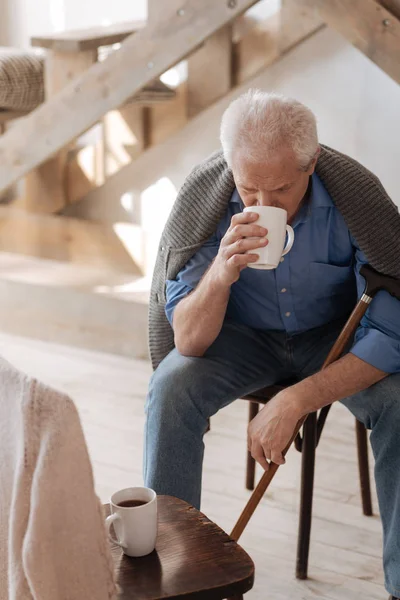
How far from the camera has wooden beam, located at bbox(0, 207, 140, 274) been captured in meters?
3.86

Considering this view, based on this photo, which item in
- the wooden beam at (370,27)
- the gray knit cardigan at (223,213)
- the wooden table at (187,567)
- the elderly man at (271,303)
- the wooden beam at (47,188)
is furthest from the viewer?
the wooden beam at (47,188)

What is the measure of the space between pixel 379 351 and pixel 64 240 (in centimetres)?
256

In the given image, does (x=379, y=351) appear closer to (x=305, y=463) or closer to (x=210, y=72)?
(x=305, y=463)

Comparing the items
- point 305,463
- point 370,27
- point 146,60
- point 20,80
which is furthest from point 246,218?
point 20,80

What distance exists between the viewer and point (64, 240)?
13.2ft

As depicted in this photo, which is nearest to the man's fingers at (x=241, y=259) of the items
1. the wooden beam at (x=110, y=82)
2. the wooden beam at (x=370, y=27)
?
the wooden beam at (x=370, y=27)

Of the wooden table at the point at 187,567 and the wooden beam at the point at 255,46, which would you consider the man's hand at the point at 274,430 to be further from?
the wooden beam at the point at 255,46

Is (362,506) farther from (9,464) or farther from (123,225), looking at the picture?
(123,225)

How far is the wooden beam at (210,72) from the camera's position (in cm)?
347

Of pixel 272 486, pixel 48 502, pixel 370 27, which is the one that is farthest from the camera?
pixel 370 27

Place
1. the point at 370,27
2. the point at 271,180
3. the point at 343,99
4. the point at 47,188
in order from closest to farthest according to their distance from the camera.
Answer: the point at 271,180 → the point at 370,27 → the point at 343,99 → the point at 47,188

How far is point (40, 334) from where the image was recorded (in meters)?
3.52

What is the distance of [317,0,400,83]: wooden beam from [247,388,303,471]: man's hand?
133 cm

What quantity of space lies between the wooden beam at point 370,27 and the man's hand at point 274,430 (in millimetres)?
1327
